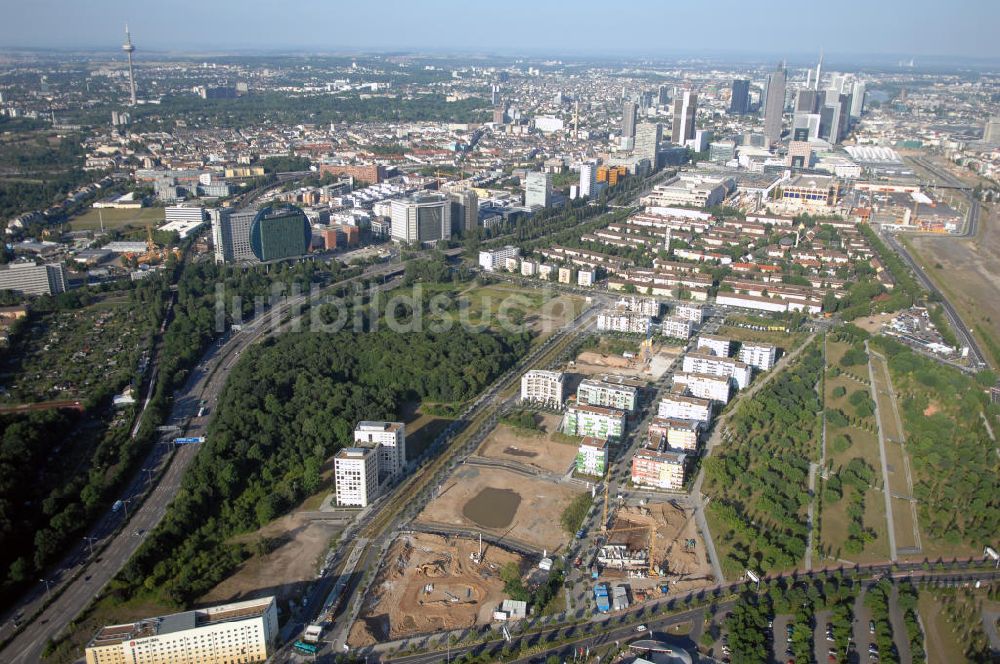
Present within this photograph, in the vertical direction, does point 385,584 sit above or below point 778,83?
below

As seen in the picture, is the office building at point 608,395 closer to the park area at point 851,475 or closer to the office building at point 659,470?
the office building at point 659,470

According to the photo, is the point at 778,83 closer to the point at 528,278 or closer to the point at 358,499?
the point at 528,278

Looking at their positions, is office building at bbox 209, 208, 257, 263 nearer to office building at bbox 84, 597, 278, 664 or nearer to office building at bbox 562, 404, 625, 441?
office building at bbox 562, 404, 625, 441

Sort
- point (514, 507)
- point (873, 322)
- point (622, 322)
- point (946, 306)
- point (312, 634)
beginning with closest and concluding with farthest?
point (312, 634), point (514, 507), point (622, 322), point (873, 322), point (946, 306)

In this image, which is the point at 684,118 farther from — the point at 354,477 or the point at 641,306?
the point at 354,477

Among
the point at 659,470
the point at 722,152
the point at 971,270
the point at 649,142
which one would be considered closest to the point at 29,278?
the point at 659,470

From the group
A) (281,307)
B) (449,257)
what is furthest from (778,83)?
(281,307)
